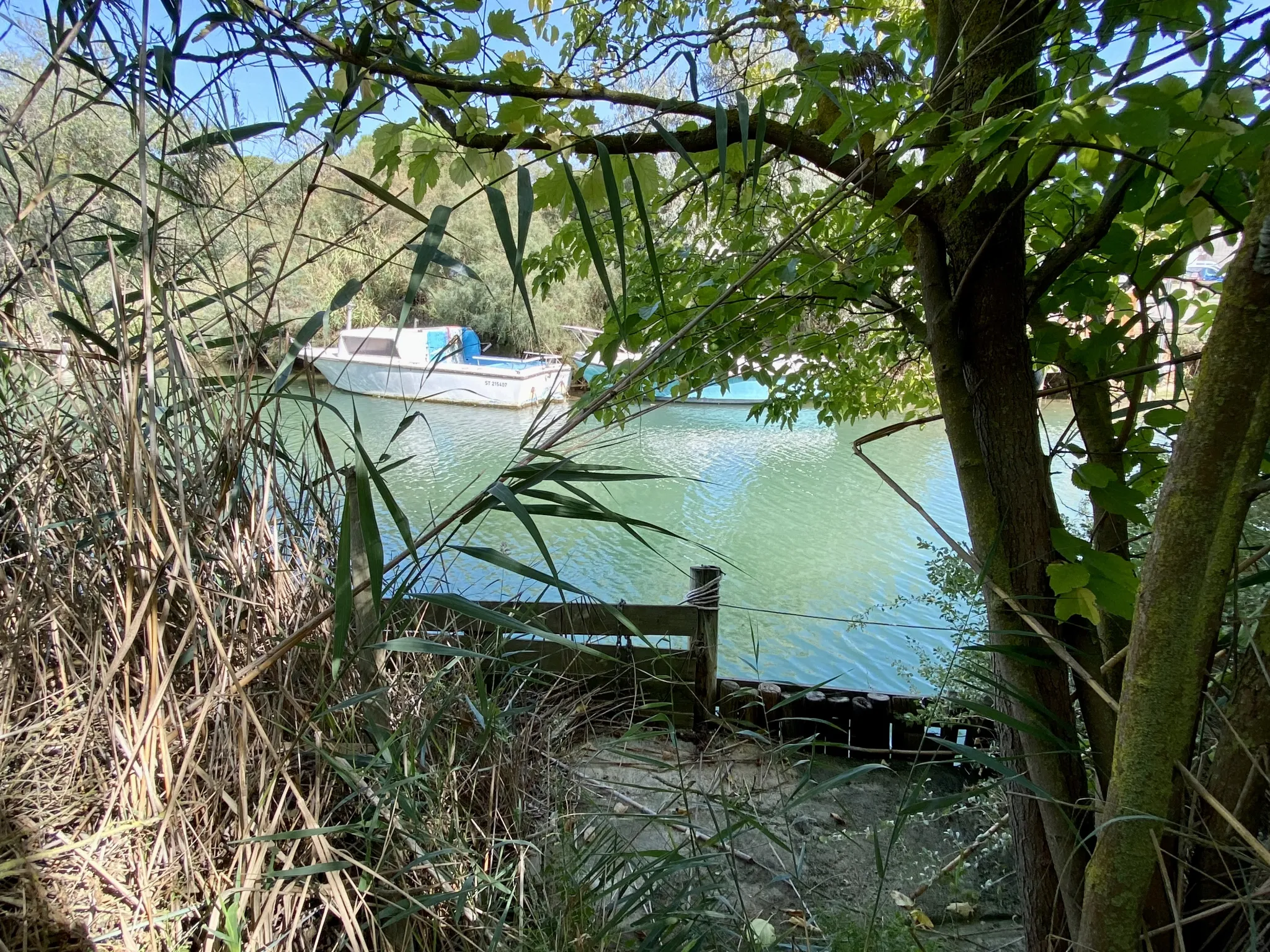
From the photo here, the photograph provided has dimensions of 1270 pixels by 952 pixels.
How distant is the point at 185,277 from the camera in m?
1.48

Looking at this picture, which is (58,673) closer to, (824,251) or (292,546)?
(292,546)

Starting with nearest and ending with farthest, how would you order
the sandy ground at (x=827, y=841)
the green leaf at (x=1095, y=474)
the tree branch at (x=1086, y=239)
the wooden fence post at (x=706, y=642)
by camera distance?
the tree branch at (x=1086, y=239), the green leaf at (x=1095, y=474), the sandy ground at (x=827, y=841), the wooden fence post at (x=706, y=642)

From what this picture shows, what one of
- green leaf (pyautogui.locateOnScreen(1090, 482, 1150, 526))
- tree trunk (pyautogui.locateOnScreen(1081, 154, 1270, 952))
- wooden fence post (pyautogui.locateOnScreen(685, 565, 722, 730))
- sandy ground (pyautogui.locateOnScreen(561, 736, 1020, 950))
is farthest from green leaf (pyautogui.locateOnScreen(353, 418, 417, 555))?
wooden fence post (pyautogui.locateOnScreen(685, 565, 722, 730))

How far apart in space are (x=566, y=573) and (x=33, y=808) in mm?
5067

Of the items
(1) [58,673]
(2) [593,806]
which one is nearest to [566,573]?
(2) [593,806]

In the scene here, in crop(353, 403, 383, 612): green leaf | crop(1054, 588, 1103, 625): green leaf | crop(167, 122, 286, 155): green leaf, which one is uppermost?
crop(167, 122, 286, 155): green leaf

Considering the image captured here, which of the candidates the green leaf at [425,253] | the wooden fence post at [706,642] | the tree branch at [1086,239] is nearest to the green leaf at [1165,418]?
the tree branch at [1086,239]

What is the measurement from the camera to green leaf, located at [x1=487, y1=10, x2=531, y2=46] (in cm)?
153

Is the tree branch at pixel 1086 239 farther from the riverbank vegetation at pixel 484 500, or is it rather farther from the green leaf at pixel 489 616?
the green leaf at pixel 489 616

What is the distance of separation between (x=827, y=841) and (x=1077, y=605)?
6.95 feet

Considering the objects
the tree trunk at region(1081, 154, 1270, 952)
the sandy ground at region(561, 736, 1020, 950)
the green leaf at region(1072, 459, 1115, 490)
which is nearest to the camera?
the tree trunk at region(1081, 154, 1270, 952)

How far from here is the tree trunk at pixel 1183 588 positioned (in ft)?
3.13

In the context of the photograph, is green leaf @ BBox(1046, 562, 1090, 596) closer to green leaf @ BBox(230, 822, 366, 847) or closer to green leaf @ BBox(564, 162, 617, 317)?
green leaf @ BBox(564, 162, 617, 317)

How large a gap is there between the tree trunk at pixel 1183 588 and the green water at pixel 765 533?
867mm
